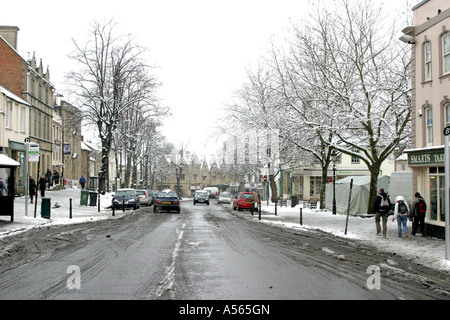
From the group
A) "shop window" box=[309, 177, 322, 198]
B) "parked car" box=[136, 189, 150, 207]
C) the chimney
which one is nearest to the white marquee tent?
"parked car" box=[136, 189, 150, 207]

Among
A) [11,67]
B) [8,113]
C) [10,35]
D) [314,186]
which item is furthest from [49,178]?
[314,186]

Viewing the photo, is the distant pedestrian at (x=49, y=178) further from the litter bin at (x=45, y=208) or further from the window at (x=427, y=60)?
the window at (x=427, y=60)

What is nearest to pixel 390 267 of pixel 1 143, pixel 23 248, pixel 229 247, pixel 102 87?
pixel 229 247

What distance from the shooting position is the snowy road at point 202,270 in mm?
7605

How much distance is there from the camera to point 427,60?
1903cm

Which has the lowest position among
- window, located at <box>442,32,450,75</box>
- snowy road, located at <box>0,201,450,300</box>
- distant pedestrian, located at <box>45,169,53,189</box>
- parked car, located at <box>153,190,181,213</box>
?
snowy road, located at <box>0,201,450,300</box>

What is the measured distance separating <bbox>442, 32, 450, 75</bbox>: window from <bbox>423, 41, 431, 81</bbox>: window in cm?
107

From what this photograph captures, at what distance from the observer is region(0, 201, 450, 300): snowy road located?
761 centimetres

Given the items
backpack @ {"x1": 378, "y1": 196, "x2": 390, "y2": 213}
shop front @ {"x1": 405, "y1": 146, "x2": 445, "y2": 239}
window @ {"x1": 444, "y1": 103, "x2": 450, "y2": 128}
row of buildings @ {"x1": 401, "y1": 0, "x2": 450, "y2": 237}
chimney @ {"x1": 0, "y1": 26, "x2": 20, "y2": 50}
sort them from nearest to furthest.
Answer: shop front @ {"x1": 405, "y1": 146, "x2": 445, "y2": 239} < row of buildings @ {"x1": 401, "y1": 0, "x2": 450, "y2": 237} < window @ {"x1": 444, "y1": 103, "x2": 450, "y2": 128} < backpack @ {"x1": 378, "y1": 196, "x2": 390, "y2": 213} < chimney @ {"x1": 0, "y1": 26, "x2": 20, "y2": 50}

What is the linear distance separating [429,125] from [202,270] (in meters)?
13.2

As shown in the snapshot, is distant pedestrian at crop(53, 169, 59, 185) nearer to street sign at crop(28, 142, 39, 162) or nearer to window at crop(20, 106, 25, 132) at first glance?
window at crop(20, 106, 25, 132)

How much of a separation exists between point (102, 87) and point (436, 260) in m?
34.5

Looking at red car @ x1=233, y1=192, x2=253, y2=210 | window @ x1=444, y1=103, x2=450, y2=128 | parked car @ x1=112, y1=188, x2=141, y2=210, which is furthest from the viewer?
red car @ x1=233, y1=192, x2=253, y2=210
